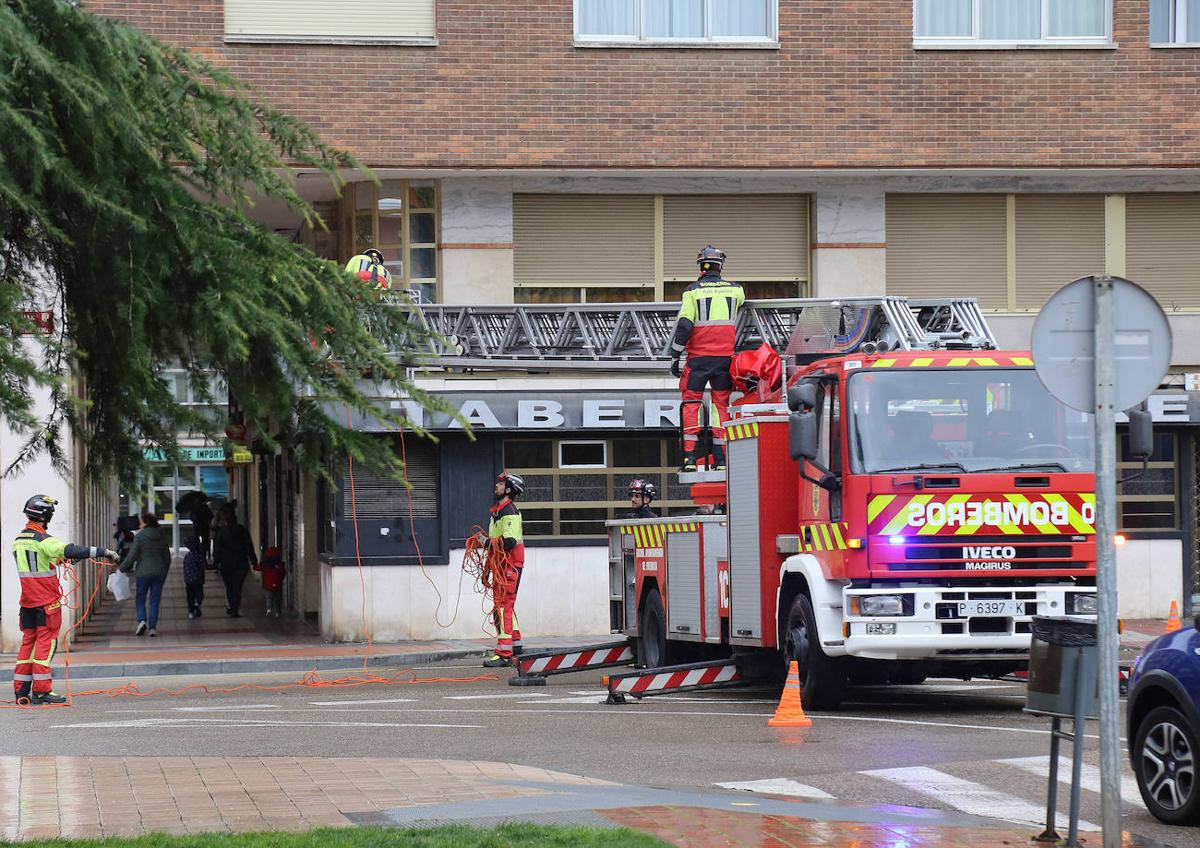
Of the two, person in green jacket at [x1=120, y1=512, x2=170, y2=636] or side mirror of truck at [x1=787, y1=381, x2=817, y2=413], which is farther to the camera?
person in green jacket at [x1=120, y1=512, x2=170, y2=636]

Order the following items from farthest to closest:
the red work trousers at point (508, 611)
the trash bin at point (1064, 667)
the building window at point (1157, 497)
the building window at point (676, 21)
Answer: the building window at point (1157, 497), the building window at point (676, 21), the red work trousers at point (508, 611), the trash bin at point (1064, 667)

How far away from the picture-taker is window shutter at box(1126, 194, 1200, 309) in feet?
Result: 87.2

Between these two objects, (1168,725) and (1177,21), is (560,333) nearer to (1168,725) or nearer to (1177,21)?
(1177,21)

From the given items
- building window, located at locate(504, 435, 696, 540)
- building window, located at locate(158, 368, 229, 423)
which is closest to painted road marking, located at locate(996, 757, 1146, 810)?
building window, located at locate(158, 368, 229, 423)

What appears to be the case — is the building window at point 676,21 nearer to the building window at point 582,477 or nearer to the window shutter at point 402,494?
the building window at point 582,477

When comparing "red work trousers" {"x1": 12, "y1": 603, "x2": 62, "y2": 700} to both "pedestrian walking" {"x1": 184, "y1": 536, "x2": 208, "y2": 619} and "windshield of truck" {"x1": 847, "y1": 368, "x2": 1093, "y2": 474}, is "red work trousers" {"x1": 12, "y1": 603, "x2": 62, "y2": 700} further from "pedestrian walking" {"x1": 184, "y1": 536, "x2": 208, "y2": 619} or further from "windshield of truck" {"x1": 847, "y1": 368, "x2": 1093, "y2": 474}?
"pedestrian walking" {"x1": 184, "y1": 536, "x2": 208, "y2": 619}

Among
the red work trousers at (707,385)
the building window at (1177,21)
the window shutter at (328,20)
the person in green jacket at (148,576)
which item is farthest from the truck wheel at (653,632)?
the building window at (1177,21)

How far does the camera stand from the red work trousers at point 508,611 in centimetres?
2055

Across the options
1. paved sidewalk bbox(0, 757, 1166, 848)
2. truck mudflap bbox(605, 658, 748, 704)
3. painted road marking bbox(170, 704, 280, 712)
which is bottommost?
painted road marking bbox(170, 704, 280, 712)

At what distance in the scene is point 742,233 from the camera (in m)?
26.3

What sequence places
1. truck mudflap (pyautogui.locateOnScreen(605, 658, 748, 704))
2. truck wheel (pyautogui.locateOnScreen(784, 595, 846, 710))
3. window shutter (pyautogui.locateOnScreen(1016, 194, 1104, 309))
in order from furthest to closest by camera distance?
window shutter (pyautogui.locateOnScreen(1016, 194, 1104, 309))
truck mudflap (pyautogui.locateOnScreen(605, 658, 748, 704))
truck wheel (pyautogui.locateOnScreen(784, 595, 846, 710))

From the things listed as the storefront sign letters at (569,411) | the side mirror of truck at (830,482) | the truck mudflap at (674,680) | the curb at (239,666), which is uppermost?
the storefront sign letters at (569,411)

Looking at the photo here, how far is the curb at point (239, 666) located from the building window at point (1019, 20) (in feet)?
35.8

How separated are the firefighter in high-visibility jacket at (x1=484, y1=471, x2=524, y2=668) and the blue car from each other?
11.4 m
